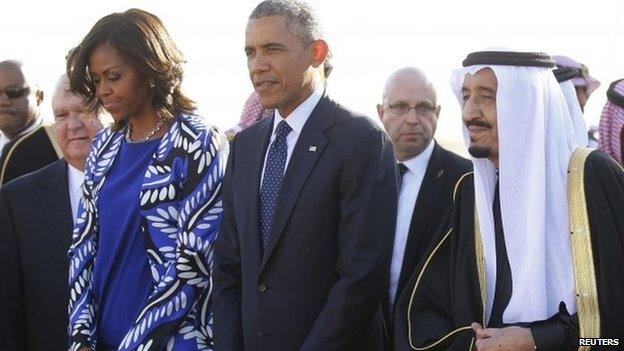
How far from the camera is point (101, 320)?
5922mm

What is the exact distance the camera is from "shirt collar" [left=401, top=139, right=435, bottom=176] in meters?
6.96

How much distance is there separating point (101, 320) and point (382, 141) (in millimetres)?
1532

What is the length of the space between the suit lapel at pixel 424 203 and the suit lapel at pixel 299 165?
103 cm

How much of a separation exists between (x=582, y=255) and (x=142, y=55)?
2.13m

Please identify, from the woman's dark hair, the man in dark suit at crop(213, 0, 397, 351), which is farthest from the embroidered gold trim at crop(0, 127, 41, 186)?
the man in dark suit at crop(213, 0, 397, 351)

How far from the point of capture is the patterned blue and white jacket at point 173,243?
569cm

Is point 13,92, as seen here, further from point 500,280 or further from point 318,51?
point 500,280

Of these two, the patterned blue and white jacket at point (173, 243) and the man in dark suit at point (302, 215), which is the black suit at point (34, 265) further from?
the man in dark suit at point (302, 215)

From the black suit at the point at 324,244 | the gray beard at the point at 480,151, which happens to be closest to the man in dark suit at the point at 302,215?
the black suit at the point at 324,244


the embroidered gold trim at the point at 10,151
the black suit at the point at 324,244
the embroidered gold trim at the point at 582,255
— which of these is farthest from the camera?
the embroidered gold trim at the point at 10,151

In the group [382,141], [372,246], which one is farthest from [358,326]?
[382,141]

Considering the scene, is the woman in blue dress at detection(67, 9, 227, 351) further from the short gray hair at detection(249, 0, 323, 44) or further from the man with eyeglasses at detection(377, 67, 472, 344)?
the man with eyeglasses at detection(377, 67, 472, 344)

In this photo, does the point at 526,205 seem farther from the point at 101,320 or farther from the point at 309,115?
the point at 101,320

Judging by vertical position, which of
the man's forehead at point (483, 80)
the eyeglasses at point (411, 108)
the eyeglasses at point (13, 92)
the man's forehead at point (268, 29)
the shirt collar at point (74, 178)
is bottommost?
the shirt collar at point (74, 178)
